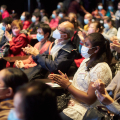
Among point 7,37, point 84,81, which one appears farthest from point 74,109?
point 7,37

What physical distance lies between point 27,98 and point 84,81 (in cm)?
111

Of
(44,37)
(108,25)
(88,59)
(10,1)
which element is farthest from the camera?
(10,1)

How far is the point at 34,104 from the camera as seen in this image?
1035mm

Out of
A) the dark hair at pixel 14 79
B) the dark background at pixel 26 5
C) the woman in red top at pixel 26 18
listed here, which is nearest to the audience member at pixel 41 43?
the dark hair at pixel 14 79

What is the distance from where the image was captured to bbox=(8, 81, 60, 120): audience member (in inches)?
40.4

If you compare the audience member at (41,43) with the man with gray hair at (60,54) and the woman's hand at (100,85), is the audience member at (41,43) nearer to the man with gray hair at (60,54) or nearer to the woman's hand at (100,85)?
the man with gray hair at (60,54)

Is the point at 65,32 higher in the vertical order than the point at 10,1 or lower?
lower

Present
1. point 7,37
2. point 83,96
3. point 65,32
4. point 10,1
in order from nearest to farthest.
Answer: point 83,96
point 65,32
point 7,37
point 10,1

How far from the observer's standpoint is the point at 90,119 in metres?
1.59

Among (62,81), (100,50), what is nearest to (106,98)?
(62,81)

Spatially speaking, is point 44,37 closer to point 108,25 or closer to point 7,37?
point 7,37

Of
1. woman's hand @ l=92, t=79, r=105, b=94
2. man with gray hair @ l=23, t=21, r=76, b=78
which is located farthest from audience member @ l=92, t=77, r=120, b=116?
man with gray hair @ l=23, t=21, r=76, b=78

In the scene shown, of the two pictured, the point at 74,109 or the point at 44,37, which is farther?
the point at 44,37

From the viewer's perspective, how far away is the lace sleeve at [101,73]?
188cm
